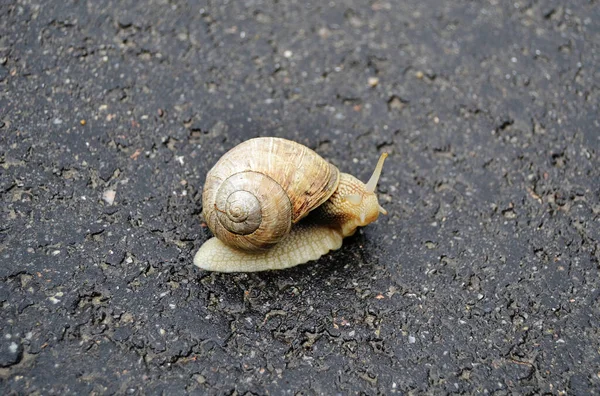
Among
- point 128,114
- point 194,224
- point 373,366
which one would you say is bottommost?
point 373,366

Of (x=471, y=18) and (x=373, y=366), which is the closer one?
(x=373, y=366)

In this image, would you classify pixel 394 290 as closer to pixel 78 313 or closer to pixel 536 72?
pixel 78 313

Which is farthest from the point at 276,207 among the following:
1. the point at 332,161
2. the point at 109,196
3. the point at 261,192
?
the point at 109,196

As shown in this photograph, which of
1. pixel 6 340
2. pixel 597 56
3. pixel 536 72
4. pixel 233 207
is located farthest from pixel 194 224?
pixel 597 56

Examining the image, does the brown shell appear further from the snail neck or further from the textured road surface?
the textured road surface

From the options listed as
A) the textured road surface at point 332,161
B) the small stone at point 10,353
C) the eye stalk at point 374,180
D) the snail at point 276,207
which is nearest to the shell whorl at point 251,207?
the snail at point 276,207
